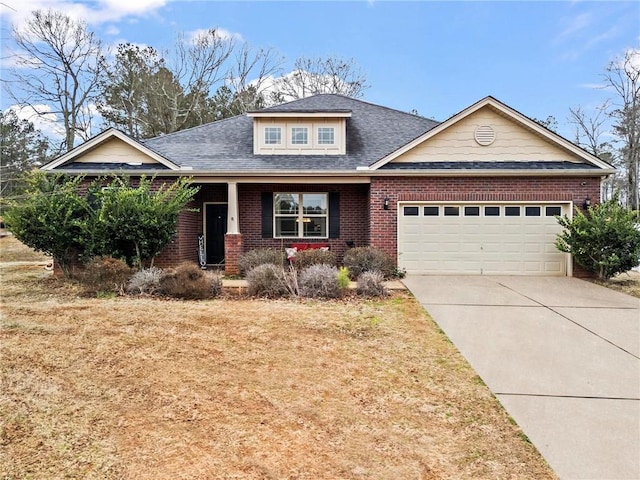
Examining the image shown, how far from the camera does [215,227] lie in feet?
43.7

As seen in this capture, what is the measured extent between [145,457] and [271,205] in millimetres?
10272

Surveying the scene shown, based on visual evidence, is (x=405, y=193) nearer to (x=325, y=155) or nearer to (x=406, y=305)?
(x=325, y=155)

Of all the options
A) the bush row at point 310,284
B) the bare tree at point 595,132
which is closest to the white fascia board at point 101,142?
the bush row at point 310,284

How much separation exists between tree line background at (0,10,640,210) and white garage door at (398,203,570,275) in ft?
61.6

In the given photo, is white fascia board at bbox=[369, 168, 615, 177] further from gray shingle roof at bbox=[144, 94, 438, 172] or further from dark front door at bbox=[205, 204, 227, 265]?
dark front door at bbox=[205, 204, 227, 265]

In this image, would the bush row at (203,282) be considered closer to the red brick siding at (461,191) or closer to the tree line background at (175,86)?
the red brick siding at (461,191)

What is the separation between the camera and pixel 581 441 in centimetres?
320

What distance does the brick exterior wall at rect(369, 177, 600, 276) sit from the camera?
1119cm

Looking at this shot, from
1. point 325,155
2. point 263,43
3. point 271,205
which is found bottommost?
point 271,205

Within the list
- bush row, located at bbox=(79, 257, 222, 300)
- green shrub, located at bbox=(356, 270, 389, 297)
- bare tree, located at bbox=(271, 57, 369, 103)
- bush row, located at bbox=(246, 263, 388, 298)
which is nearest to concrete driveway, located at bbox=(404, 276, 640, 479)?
green shrub, located at bbox=(356, 270, 389, 297)

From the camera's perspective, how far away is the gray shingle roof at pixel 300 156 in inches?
479

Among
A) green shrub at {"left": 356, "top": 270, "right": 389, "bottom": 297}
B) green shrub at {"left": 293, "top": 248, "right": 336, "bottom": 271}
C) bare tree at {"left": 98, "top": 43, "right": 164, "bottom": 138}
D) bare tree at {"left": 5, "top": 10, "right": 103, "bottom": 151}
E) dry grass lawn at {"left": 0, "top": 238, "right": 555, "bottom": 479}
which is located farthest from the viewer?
bare tree at {"left": 98, "top": 43, "right": 164, "bottom": 138}

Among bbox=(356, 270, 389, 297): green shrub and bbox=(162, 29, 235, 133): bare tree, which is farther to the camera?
bbox=(162, 29, 235, 133): bare tree

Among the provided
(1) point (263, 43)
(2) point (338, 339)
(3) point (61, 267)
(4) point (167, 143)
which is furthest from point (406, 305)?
A: (1) point (263, 43)
